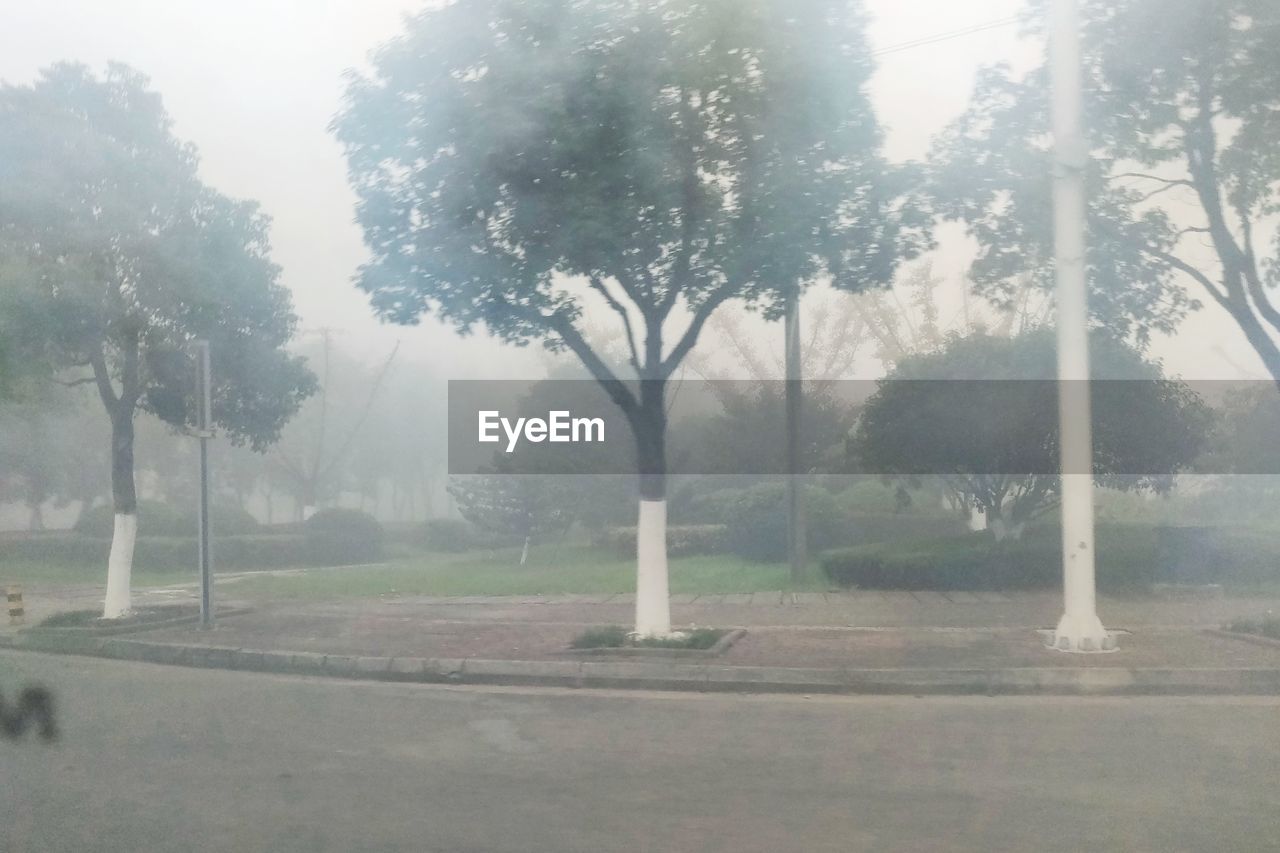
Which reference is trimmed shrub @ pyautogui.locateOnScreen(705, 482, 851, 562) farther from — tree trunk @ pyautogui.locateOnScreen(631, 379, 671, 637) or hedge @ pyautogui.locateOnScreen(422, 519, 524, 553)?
tree trunk @ pyautogui.locateOnScreen(631, 379, 671, 637)

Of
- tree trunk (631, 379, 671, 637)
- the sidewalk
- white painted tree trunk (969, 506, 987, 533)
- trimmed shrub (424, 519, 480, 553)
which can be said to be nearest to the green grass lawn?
the sidewalk

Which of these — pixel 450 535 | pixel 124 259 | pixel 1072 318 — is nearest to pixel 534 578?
pixel 124 259

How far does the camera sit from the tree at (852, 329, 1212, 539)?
16.4m

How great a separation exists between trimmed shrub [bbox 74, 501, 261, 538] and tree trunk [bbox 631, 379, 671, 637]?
22.5 metres

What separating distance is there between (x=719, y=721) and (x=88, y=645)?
26.3 feet

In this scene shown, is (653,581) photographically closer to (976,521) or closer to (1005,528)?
(1005,528)

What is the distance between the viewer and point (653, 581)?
1130cm

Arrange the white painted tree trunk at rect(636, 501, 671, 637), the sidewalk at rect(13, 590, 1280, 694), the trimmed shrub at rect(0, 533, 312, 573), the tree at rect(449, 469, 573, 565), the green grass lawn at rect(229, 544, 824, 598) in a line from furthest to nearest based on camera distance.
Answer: the trimmed shrub at rect(0, 533, 312, 573) < the tree at rect(449, 469, 573, 565) < the green grass lawn at rect(229, 544, 824, 598) < the white painted tree trunk at rect(636, 501, 671, 637) < the sidewalk at rect(13, 590, 1280, 694)

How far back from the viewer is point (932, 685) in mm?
9500

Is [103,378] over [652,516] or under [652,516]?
over

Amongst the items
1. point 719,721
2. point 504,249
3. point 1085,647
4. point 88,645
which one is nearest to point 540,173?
point 504,249

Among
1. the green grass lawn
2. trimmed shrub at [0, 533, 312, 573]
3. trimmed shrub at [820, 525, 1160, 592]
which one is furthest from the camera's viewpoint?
trimmed shrub at [0, 533, 312, 573]

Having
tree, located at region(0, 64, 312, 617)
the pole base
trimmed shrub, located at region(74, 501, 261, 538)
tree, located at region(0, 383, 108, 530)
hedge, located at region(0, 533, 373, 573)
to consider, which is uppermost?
tree, located at region(0, 64, 312, 617)

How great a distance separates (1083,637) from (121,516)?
11.1 meters
